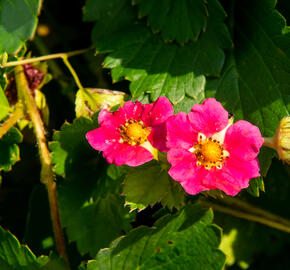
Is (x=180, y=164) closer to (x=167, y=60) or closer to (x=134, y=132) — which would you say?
(x=134, y=132)

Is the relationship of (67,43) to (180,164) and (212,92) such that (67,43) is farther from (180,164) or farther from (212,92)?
(180,164)

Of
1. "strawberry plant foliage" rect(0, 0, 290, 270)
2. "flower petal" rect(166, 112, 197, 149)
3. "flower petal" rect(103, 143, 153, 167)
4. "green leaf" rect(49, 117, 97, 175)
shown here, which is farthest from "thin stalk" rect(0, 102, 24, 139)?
"flower petal" rect(166, 112, 197, 149)

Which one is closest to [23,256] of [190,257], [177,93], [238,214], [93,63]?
[190,257]

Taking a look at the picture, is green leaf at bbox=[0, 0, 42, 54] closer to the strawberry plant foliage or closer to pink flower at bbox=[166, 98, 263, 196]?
the strawberry plant foliage

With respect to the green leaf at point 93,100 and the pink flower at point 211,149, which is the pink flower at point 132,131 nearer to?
the pink flower at point 211,149

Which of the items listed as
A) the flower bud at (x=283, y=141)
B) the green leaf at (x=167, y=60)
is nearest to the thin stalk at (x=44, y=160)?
the green leaf at (x=167, y=60)
